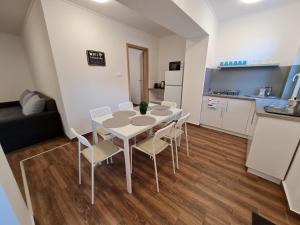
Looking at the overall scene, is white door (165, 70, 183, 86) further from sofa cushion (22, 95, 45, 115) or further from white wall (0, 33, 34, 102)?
white wall (0, 33, 34, 102)

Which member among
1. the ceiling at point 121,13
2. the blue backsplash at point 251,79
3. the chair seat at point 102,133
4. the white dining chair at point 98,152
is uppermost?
the ceiling at point 121,13

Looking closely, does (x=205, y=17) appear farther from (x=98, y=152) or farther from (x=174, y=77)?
(x=98, y=152)

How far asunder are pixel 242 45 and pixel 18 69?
20.4 feet

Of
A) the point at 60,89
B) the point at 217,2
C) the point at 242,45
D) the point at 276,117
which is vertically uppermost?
the point at 217,2

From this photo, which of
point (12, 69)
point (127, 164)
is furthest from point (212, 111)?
point (12, 69)

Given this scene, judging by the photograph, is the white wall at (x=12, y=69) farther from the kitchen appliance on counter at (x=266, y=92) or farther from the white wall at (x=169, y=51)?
the kitchen appliance on counter at (x=266, y=92)

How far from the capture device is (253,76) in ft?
8.97

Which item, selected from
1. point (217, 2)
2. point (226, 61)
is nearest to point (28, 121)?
point (217, 2)

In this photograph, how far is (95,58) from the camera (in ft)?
8.70

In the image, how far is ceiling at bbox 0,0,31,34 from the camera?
89.1 inches

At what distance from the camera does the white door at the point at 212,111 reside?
285 centimetres

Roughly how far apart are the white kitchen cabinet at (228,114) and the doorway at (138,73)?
2.10 m

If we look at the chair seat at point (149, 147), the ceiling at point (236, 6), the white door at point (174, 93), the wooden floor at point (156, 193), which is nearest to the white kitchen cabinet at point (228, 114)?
the white door at point (174, 93)

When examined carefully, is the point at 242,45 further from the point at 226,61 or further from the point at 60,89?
the point at 60,89
